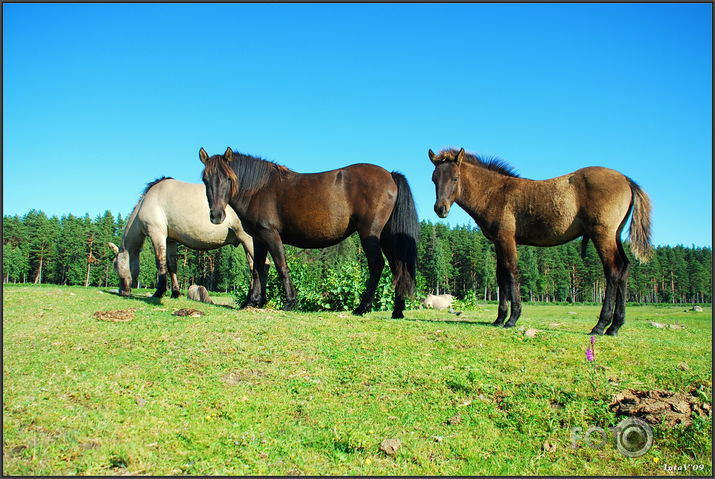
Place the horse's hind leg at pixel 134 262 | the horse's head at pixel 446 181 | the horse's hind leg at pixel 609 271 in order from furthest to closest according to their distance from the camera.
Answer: the horse's hind leg at pixel 134 262
the horse's head at pixel 446 181
the horse's hind leg at pixel 609 271

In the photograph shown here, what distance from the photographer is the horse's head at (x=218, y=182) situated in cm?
971

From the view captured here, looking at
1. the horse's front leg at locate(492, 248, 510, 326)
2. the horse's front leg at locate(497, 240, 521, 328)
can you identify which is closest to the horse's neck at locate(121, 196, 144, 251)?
the horse's front leg at locate(492, 248, 510, 326)

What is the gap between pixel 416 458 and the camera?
4695mm

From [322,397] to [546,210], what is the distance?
5.15 metres

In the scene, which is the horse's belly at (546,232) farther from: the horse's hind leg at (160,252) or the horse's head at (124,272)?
the horse's head at (124,272)

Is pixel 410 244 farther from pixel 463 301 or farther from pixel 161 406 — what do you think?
pixel 463 301

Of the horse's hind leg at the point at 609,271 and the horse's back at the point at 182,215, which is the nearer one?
the horse's hind leg at the point at 609,271

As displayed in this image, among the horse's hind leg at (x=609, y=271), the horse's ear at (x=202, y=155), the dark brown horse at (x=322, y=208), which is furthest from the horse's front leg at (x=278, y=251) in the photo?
the horse's hind leg at (x=609, y=271)

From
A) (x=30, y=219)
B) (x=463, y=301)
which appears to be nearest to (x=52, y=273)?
(x=30, y=219)

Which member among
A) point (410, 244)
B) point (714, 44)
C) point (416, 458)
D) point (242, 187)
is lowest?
point (416, 458)

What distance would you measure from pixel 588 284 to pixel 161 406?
273ft

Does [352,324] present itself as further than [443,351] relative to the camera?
Yes

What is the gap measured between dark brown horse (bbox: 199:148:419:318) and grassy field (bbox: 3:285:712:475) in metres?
1.63

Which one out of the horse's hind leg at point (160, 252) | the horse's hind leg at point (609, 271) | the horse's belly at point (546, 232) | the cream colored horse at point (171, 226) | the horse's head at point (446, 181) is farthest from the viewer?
the cream colored horse at point (171, 226)
